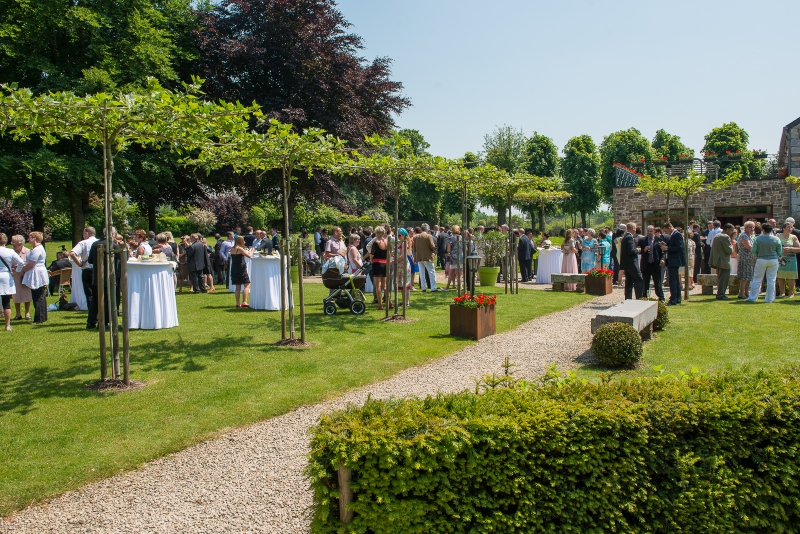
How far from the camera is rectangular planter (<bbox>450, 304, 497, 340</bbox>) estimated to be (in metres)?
9.99

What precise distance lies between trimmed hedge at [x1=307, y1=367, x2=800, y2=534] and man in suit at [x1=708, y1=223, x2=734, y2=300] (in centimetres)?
1169

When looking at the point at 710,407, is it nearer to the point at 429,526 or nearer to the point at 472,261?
the point at 429,526

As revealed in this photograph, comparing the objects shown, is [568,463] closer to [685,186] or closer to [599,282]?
[685,186]

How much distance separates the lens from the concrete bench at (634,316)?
835cm

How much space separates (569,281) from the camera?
16922 mm

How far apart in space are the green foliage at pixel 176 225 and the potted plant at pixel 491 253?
27.1 m

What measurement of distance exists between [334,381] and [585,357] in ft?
12.7

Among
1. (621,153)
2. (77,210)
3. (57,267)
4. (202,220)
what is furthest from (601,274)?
(621,153)

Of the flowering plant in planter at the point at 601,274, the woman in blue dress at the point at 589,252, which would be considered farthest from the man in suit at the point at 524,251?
the flowering plant in planter at the point at 601,274

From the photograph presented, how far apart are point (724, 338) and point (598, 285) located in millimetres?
6646

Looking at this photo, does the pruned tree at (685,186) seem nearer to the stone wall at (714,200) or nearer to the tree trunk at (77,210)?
the stone wall at (714,200)

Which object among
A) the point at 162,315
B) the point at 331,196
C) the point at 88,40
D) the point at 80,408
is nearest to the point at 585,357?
the point at 80,408

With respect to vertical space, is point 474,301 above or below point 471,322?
above

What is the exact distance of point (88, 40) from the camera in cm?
2019
